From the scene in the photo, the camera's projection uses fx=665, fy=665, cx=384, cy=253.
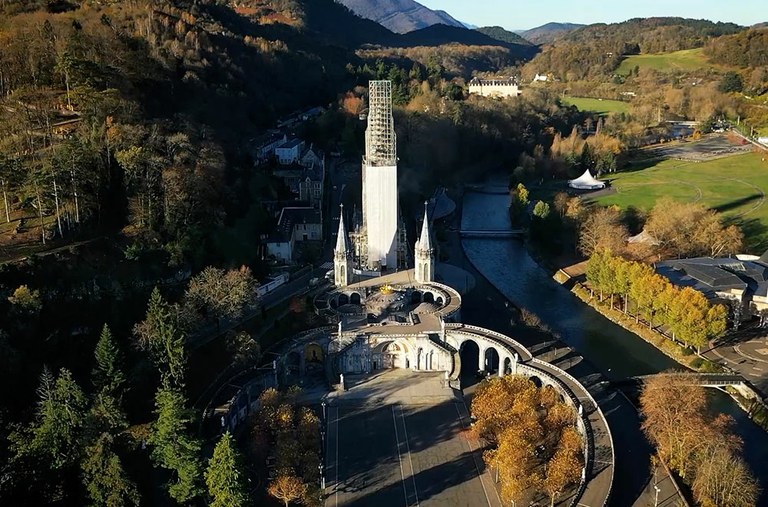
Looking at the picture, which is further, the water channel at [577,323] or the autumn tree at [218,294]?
the autumn tree at [218,294]

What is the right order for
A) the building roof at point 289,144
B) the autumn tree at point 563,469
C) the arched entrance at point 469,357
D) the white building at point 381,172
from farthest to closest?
1. the building roof at point 289,144
2. the white building at point 381,172
3. the arched entrance at point 469,357
4. the autumn tree at point 563,469

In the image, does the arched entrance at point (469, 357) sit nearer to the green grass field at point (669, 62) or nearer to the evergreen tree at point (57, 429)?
the evergreen tree at point (57, 429)

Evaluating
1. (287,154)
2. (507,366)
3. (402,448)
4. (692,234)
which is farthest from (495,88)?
(402,448)

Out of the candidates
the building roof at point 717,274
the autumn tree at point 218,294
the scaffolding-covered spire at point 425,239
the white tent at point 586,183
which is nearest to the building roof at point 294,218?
the scaffolding-covered spire at point 425,239

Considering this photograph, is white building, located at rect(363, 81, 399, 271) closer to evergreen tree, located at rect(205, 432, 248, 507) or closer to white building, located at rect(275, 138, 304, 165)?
white building, located at rect(275, 138, 304, 165)

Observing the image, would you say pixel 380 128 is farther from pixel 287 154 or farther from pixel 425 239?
pixel 287 154

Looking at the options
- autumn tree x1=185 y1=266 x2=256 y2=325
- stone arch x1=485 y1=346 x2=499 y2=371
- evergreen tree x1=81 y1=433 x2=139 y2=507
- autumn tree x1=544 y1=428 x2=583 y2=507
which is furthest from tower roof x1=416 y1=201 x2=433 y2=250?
evergreen tree x1=81 y1=433 x2=139 y2=507
